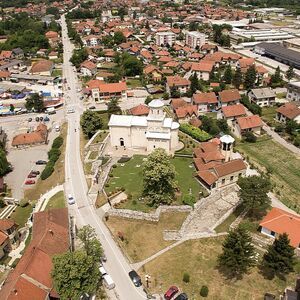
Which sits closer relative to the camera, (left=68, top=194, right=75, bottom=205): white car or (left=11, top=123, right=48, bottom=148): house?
(left=68, top=194, right=75, bottom=205): white car

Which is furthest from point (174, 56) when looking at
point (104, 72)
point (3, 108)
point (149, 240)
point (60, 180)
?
point (149, 240)

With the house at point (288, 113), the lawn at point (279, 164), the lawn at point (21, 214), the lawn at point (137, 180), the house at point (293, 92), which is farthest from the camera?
the house at point (293, 92)

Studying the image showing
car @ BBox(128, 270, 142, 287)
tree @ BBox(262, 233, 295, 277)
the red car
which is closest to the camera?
the red car

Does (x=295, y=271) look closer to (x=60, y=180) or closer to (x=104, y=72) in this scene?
(x=60, y=180)

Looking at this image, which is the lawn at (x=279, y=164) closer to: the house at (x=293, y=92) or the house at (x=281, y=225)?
the house at (x=281, y=225)

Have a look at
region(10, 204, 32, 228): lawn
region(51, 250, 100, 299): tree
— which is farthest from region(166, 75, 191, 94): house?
region(51, 250, 100, 299): tree

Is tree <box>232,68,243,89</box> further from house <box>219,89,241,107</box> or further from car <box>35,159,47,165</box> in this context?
car <box>35,159,47,165</box>

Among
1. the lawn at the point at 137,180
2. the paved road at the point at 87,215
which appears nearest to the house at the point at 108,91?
the paved road at the point at 87,215
